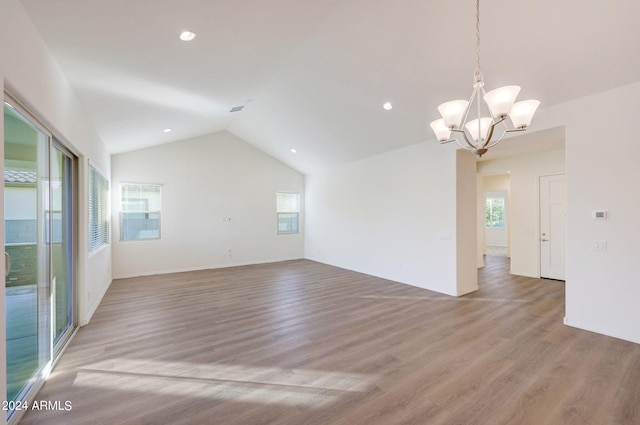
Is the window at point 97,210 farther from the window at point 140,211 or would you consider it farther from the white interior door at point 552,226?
the white interior door at point 552,226

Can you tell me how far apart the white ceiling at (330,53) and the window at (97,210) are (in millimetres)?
796

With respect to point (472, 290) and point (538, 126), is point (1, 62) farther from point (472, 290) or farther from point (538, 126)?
point (472, 290)

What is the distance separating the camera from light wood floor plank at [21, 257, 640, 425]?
203 cm

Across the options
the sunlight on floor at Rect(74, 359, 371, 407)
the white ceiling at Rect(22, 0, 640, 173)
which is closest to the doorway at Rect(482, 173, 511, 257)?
the white ceiling at Rect(22, 0, 640, 173)

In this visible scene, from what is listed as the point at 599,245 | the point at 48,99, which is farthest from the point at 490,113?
the point at 48,99

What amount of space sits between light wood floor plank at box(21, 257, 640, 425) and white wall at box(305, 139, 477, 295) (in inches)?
31.8

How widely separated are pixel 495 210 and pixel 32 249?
1203 centimetres

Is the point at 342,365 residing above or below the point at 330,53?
below

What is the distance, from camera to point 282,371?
2.56 m

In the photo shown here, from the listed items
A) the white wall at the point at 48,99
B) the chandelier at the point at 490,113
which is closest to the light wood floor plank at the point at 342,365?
the white wall at the point at 48,99

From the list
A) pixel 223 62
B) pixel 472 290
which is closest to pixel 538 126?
pixel 472 290

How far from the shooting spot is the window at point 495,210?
1030cm

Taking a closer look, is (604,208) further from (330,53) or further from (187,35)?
(187,35)

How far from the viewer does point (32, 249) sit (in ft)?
7.59
